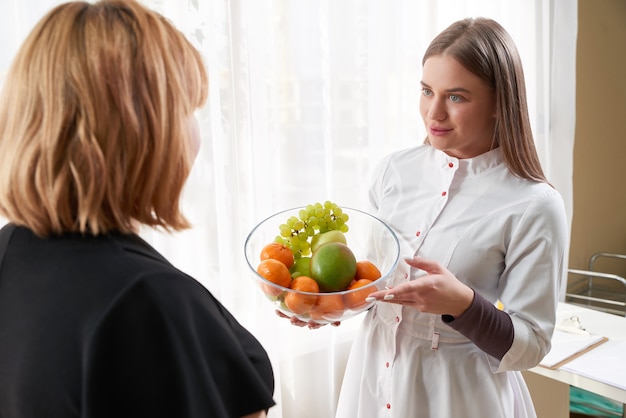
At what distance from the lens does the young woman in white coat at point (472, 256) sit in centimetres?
125

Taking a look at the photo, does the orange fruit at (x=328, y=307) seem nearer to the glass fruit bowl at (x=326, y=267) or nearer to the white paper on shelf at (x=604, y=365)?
the glass fruit bowl at (x=326, y=267)

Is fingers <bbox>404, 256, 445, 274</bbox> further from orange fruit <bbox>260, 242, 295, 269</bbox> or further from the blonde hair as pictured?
the blonde hair

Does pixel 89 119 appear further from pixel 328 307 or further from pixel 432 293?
pixel 432 293

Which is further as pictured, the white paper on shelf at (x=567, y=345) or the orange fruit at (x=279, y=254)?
the white paper on shelf at (x=567, y=345)

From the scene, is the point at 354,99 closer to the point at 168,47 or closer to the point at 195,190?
the point at 195,190

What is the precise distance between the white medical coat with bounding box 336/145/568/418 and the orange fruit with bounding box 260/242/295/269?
0.93ft

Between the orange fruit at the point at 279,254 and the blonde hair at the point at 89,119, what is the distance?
1.54 ft

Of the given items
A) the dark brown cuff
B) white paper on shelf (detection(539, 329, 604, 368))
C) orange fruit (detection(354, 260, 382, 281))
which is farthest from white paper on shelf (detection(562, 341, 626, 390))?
orange fruit (detection(354, 260, 382, 281))

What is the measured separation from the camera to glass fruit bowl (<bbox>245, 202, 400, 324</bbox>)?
1144 millimetres

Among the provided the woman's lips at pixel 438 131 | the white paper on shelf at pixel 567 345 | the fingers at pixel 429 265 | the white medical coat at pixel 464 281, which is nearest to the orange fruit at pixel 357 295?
the fingers at pixel 429 265

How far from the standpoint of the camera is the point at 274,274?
45.6 inches

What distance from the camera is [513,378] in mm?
1432

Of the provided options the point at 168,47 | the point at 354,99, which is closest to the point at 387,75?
the point at 354,99

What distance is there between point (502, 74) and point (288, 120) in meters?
0.84
